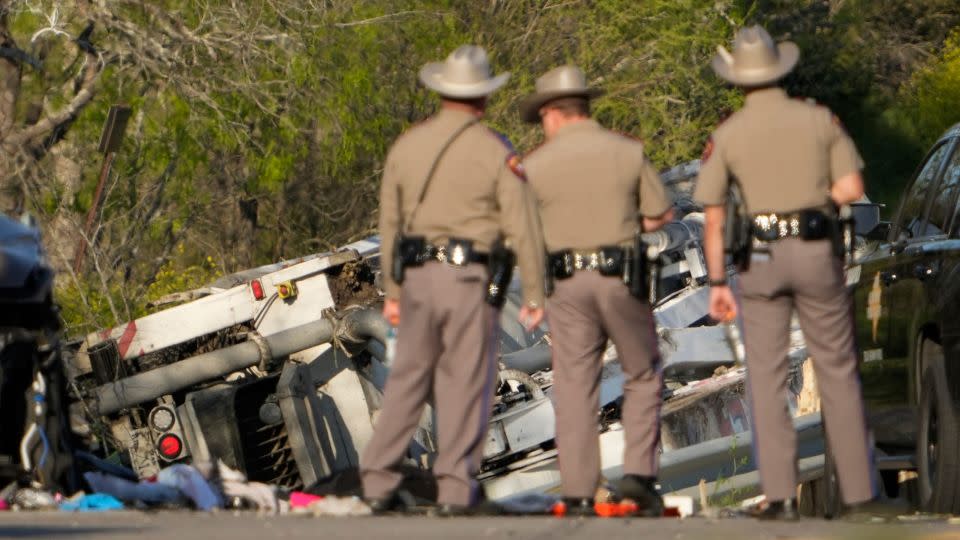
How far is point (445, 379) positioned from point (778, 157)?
1.66m

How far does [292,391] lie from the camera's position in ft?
48.6

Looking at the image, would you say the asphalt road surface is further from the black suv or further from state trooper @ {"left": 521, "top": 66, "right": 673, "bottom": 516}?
the black suv

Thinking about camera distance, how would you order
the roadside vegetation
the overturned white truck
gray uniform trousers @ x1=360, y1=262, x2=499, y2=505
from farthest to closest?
the roadside vegetation, the overturned white truck, gray uniform trousers @ x1=360, y1=262, x2=499, y2=505

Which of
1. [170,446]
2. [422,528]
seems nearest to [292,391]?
[170,446]

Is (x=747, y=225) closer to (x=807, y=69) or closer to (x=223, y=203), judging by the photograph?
(x=223, y=203)

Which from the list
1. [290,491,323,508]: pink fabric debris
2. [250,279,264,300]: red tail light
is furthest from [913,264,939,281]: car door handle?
[250,279,264,300]: red tail light

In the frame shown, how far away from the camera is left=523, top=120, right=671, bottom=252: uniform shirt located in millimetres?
9203

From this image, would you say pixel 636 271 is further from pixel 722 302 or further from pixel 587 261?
pixel 722 302

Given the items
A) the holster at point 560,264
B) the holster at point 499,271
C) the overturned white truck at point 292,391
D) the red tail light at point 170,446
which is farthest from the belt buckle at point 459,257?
the red tail light at point 170,446

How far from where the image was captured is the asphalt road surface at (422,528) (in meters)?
7.62

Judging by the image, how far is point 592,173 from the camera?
920cm

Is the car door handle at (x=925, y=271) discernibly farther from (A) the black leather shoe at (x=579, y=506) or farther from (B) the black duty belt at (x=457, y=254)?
(B) the black duty belt at (x=457, y=254)

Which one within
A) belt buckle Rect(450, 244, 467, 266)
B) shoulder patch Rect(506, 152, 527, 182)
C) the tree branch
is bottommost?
belt buckle Rect(450, 244, 467, 266)

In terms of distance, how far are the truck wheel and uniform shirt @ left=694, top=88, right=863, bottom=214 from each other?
1.64 metres
